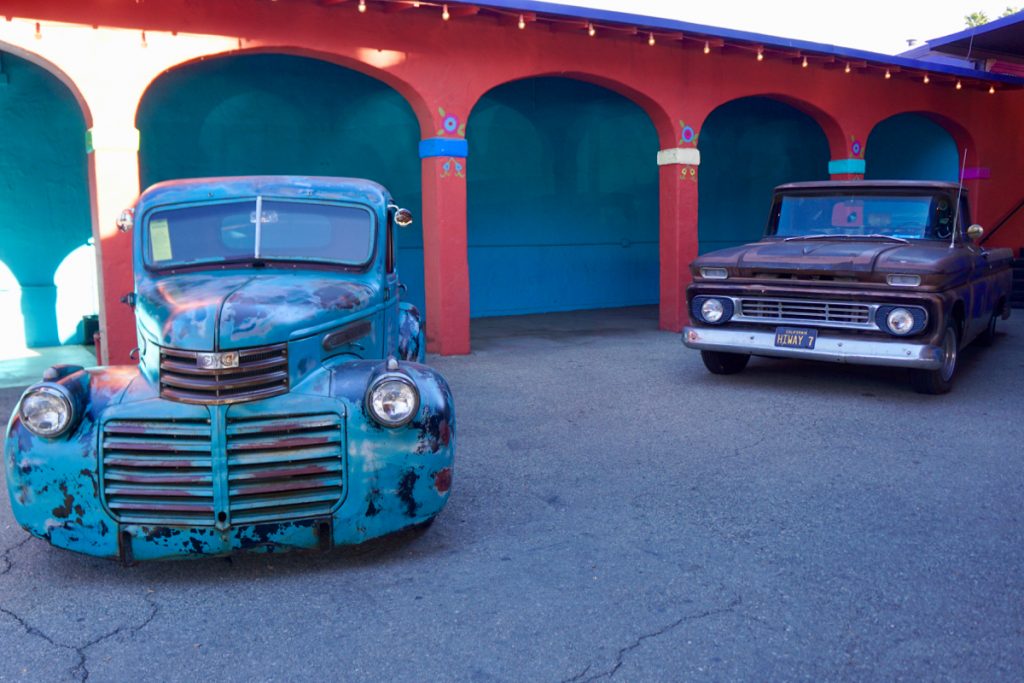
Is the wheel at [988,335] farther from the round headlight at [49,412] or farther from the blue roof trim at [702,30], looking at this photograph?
the round headlight at [49,412]

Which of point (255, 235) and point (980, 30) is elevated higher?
point (980, 30)

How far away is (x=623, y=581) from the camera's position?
368 cm

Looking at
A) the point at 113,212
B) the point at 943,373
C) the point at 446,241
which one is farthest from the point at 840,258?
the point at 113,212

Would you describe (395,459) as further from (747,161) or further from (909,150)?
(909,150)

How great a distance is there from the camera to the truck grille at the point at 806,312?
6.98 m

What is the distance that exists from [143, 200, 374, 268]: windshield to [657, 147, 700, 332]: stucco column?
738cm

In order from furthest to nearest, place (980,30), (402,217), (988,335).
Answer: (980,30), (988,335), (402,217)

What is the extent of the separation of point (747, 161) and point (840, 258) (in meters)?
10.3

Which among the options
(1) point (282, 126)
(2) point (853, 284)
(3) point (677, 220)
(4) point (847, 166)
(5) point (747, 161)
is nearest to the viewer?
(2) point (853, 284)

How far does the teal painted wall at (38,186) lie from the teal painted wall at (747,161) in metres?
10.3

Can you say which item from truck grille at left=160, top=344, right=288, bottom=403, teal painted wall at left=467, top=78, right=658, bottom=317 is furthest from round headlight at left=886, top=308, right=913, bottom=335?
teal painted wall at left=467, top=78, right=658, bottom=317

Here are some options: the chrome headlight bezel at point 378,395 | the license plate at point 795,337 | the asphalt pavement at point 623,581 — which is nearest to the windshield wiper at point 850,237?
the license plate at point 795,337

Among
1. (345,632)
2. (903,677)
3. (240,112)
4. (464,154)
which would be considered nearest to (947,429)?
(903,677)

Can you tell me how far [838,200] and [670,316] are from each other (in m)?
4.15
